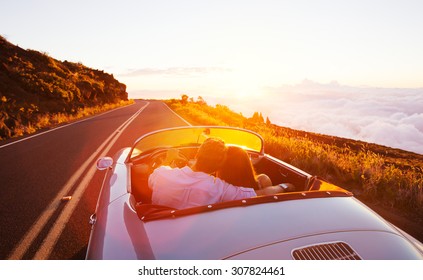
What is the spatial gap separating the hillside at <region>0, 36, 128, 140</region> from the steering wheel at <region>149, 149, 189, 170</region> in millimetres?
11764

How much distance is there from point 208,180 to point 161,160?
1.73 metres

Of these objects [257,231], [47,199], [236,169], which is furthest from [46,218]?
[257,231]

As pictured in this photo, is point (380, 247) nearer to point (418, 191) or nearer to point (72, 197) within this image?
point (418, 191)

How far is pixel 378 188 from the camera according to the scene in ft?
Result: 18.7

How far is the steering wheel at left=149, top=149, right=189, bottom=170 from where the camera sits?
12.4 feet

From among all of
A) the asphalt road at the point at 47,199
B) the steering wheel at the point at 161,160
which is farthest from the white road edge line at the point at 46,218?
the steering wheel at the point at 161,160

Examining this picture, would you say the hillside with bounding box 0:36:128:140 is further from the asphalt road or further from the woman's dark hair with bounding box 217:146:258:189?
the woman's dark hair with bounding box 217:146:258:189

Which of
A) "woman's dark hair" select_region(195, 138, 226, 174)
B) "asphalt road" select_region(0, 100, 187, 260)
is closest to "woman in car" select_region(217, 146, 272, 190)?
"woman's dark hair" select_region(195, 138, 226, 174)

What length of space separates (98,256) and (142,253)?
1.46 feet

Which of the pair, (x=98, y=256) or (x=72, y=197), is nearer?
(x=98, y=256)

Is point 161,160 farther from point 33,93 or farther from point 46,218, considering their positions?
point 33,93

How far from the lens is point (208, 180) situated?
2457 mm

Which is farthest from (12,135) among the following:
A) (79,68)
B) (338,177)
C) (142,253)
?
(79,68)

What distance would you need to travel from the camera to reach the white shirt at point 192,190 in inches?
95.7
